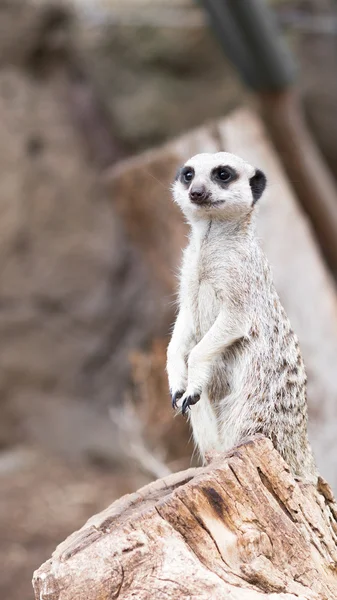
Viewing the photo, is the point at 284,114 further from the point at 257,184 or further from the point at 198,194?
the point at 198,194

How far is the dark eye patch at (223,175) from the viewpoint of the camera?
7.57ft

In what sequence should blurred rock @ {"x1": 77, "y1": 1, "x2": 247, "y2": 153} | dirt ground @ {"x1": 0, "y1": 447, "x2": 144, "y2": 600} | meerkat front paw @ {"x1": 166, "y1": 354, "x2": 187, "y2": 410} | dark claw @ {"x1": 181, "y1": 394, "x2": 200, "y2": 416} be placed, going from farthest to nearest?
blurred rock @ {"x1": 77, "y1": 1, "x2": 247, "y2": 153} < dirt ground @ {"x1": 0, "y1": 447, "x2": 144, "y2": 600} < meerkat front paw @ {"x1": 166, "y1": 354, "x2": 187, "y2": 410} < dark claw @ {"x1": 181, "y1": 394, "x2": 200, "y2": 416}

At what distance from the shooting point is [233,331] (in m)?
2.25

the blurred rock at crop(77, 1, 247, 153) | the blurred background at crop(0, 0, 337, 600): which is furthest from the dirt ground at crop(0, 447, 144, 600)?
the blurred rock at crop(77, 1, 247, 153)

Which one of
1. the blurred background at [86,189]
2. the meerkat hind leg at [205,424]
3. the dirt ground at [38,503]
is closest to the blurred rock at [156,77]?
the blurred background at [86,189]

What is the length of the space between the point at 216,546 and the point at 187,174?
1083 mm

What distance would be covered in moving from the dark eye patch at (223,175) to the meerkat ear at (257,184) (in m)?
0.09

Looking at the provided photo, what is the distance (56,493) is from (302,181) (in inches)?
117

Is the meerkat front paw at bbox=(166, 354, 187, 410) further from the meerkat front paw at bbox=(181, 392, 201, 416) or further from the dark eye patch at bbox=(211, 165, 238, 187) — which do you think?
the dark eye patch at bbox=(211, 165, 238, 187)

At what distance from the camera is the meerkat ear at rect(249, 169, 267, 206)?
2395 millimetres

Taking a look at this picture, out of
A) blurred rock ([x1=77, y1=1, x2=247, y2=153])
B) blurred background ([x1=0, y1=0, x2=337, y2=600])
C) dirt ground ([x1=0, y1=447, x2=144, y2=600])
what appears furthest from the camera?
blurred rock ([x1=77, y1=1, x2=247, y2=153])

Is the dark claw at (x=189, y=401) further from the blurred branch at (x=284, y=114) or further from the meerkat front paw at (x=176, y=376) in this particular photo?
the blurred branch at (x=284, y=114)

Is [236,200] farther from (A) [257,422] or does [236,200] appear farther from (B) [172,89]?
(B) [172,89]

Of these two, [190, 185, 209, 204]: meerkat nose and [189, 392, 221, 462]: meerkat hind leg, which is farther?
[189, 392, 221, 462]: meerkat hind leg
